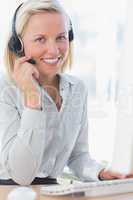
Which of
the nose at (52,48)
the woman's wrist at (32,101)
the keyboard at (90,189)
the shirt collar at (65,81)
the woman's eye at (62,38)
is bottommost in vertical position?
the keyboard at (90,189)

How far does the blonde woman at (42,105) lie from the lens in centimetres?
121

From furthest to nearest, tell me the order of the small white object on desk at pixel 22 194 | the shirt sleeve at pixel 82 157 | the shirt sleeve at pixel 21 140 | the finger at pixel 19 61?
the shirt sleeve at pixel 82 157 → the finger at pixel 19 61 → the shirt sleeve at pixel 21 140 → the small white object on desk at pixel 22 194

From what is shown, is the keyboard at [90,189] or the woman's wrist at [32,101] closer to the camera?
the keyboard at [90,189]

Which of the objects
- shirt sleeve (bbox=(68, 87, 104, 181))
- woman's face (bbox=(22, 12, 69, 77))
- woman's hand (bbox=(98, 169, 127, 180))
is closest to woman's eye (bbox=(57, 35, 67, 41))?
woman's face (bbox=(22, 12, 69, 77))

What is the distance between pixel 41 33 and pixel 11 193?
0.53 metres

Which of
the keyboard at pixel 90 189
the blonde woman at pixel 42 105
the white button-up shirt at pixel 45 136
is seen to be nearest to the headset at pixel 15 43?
the blonde woman at pixel 42 105

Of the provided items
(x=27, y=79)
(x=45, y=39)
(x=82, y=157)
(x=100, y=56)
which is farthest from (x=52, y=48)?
(x=82, y=157)

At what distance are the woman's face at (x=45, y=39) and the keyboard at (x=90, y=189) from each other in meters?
0.41

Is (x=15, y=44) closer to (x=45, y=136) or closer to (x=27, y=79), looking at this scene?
(x=27, y=79)

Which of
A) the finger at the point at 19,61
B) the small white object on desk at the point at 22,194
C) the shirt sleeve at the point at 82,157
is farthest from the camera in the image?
the shirt sleeve at the point at 82,157

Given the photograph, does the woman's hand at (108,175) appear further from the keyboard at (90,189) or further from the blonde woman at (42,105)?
the keyboard at (90,189)

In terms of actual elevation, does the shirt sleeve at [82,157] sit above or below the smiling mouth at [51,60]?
below

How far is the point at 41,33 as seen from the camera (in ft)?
4.22

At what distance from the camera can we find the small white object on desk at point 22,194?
1034 millimetres
